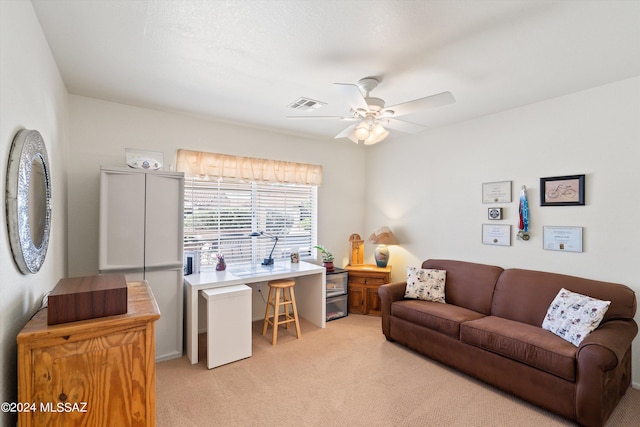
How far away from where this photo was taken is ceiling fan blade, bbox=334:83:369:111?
1956mm

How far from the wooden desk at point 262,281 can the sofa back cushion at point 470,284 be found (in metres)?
1.50

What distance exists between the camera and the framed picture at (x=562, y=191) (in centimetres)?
276

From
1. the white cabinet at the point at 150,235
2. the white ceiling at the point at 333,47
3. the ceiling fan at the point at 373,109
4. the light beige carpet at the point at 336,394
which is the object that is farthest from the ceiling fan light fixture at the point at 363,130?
the light beige carpet at the point at 336,394

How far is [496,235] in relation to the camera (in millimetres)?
3344

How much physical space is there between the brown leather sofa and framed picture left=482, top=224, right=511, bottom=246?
31 centimetres

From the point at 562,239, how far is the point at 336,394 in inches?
101

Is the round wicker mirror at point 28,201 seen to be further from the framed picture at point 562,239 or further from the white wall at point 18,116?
the framed picture at point 562,239

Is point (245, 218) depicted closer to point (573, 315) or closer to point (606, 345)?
point (573, 315)

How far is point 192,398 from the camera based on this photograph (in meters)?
2.33

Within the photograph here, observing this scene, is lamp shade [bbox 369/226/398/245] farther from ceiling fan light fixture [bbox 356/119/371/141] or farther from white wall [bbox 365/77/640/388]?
ceiling fan light fixture [bbox 356/119/371/141]

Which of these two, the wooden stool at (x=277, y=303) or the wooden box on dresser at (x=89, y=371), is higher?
the wooden box on dresser at (x=89, y=371)

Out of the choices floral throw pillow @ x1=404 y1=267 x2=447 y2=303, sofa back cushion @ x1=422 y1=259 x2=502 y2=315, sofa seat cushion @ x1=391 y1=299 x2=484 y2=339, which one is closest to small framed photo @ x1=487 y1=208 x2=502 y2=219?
sofa back cushion @ x1=422 y1=259 x2=502 y2=315

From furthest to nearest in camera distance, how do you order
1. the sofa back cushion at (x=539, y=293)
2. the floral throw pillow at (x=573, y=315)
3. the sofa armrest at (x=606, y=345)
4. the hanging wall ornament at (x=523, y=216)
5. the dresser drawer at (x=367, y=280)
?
the dresser drawer at (x=367, y=280)
the hanging wall ornament at (x=523, y=216)
the sofa back cushion at (x=539, y=293)
the floral throw pillow at (x=573, y=315)
the sofa armrest at (x=606, y=345)

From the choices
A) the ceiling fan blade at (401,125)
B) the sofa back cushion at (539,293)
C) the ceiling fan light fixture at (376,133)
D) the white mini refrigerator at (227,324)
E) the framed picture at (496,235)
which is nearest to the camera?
the sofa back cushion at (539,293)
